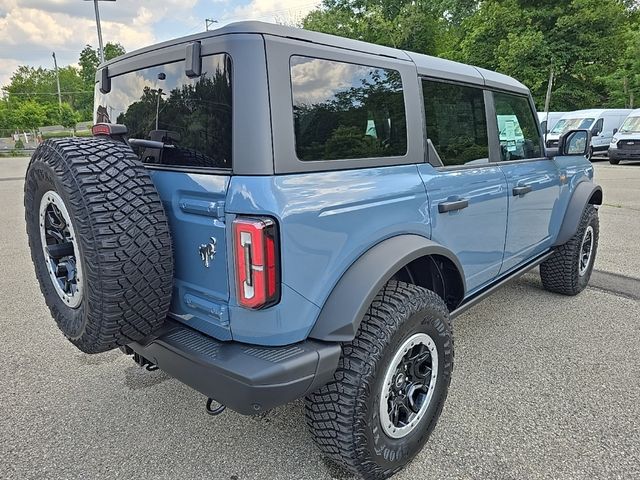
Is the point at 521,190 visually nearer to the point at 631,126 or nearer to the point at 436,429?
the point at 436,429

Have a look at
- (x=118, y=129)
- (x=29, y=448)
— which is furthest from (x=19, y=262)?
(x=118, y=129)

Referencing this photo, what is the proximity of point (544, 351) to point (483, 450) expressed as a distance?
1293 millimetres

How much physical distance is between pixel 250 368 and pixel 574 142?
355cm

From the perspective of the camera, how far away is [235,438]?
2.39m

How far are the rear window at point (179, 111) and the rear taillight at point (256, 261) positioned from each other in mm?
290

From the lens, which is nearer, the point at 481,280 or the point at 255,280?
the point at 255,280

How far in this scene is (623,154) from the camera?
16.9m

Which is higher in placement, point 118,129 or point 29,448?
point 118,129

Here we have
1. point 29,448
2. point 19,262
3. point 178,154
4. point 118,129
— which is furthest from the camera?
point 19,262

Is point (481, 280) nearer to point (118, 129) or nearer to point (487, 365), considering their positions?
point (487, 365)

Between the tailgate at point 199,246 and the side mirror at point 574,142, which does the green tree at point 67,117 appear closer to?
the side mirror at point 574,142

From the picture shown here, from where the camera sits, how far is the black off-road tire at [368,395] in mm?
1856

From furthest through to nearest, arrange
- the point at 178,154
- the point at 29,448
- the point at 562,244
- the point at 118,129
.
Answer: the point at 562,244 < the point at 29,448 < the point at 118,129 < the point at 178,154

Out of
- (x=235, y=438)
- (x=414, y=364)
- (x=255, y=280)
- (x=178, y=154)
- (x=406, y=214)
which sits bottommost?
(x=235, y=438)
